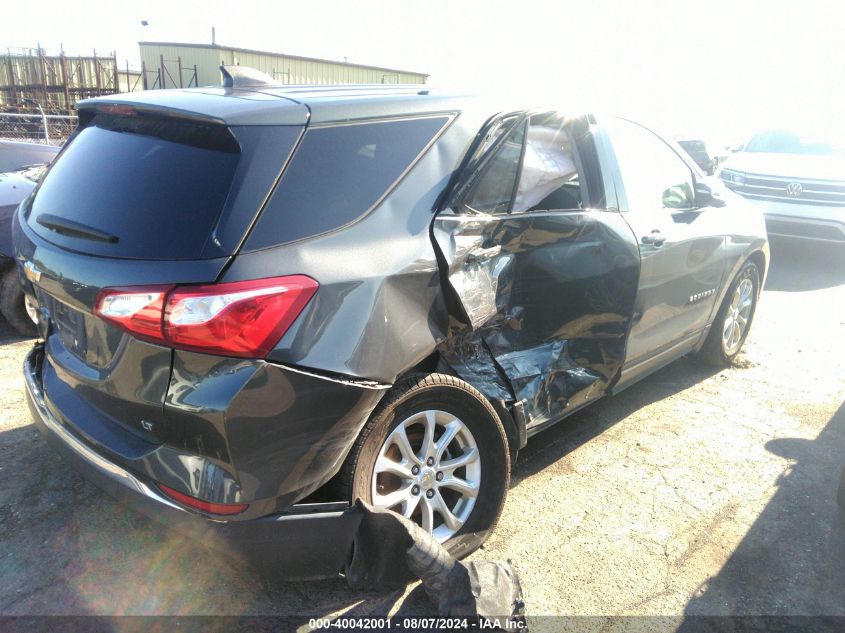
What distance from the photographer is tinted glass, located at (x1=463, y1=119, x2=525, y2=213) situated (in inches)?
103

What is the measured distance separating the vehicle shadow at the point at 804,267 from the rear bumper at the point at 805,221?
191 mm

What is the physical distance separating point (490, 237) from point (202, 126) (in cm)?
116

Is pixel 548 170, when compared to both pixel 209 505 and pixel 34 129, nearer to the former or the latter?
pixel 209 505

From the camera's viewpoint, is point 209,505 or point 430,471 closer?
point 209,505

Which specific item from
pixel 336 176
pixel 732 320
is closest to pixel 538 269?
pixel 336 176

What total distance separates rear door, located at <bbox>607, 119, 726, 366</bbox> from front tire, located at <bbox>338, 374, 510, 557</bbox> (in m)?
1.22

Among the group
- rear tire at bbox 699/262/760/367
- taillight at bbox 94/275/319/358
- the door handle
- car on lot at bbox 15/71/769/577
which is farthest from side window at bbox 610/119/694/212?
taillight at bbox 94/275/319/358

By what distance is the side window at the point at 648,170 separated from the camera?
3.43 metres

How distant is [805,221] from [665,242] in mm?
5942

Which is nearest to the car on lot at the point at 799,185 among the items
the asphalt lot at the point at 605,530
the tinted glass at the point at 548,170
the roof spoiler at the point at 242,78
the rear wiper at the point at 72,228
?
the asphalt lot at the point at 605,530

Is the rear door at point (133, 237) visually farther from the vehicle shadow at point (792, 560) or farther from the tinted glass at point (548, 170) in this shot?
the vehicle shadow at point (792, 560)

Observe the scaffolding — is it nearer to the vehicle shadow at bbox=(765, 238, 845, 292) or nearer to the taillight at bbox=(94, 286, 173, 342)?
the vehicle shadow at bbox=(765, 238, 845, 292)

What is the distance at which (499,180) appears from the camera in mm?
2732

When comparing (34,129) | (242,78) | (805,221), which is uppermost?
(242,78)
